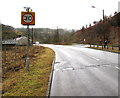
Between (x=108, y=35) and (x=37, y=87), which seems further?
(x=108, y=35)

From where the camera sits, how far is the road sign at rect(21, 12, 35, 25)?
28.4 feet

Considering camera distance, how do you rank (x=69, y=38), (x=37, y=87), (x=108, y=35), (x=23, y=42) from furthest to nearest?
(x=69, y=38), (x=23, y=42), (x=108, y=35), (x=37, y=87)

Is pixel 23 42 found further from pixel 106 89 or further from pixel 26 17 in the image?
pixel 106 89

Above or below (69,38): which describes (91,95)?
below

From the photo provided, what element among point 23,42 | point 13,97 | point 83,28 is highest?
point 83,28

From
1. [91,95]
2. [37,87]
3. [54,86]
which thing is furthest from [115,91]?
[37,87]

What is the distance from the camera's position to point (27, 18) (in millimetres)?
8711

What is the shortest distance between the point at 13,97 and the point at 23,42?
52555 mm

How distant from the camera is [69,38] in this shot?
261 ft

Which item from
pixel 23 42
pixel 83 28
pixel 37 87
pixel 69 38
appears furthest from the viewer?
pixel 69 38

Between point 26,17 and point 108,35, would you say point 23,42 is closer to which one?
point 108,35

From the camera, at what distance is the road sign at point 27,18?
8.66 metres

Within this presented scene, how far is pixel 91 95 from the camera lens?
191 inches

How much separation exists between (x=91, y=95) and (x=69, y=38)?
247ft
